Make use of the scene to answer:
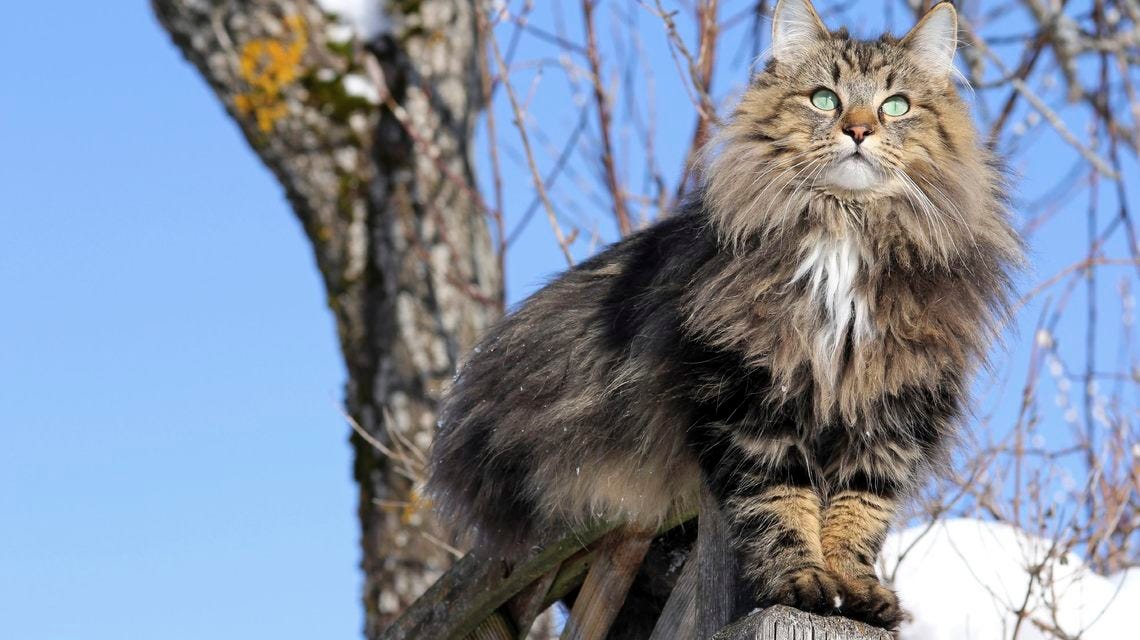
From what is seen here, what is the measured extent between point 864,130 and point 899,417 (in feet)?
1.91

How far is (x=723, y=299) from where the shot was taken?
251cm

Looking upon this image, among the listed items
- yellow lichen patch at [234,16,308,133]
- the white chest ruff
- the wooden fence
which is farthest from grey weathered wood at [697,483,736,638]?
yellow lichen patch at [234,16,308,133]

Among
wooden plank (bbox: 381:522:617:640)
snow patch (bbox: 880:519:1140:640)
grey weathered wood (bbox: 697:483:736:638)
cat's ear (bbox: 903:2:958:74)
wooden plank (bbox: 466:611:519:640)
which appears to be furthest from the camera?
snow patch (bbox: 880:519:1140:640)

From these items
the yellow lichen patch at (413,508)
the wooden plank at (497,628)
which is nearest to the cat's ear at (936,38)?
the wooden plank at (497,628)

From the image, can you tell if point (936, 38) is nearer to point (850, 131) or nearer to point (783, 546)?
point (850, 131)

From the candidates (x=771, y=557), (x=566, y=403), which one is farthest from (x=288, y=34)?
(x=771, y=557)

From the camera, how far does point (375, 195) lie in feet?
16.7

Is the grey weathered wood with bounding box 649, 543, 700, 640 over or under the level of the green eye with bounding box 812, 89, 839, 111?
under

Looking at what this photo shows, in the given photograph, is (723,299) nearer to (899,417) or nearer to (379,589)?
(899,417)

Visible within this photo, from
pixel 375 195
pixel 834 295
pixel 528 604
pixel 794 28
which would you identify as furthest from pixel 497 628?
pixel 375 195

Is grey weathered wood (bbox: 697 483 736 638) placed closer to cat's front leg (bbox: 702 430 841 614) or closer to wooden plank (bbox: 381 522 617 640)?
cat's front leg (bbox: 702 430 841 614)

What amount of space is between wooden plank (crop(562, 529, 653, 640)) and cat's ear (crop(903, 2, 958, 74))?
125cm

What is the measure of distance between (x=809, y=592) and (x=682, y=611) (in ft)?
1.56

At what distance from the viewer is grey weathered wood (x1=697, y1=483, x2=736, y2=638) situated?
2.53m
